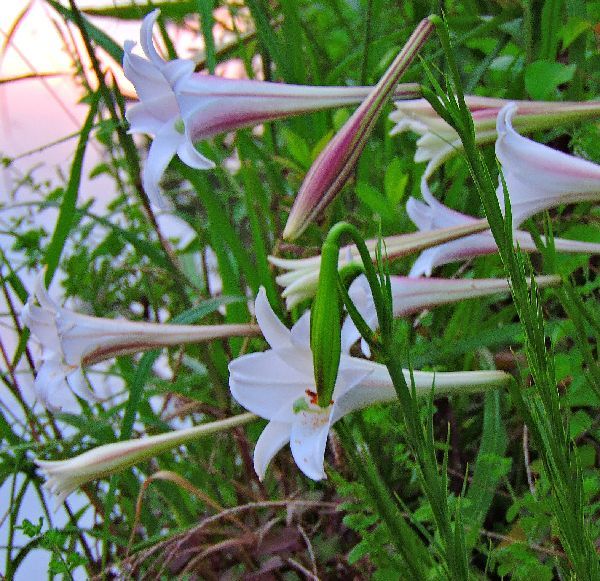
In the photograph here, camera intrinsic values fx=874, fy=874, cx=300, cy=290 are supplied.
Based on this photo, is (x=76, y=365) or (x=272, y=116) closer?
(x=272, y=116)

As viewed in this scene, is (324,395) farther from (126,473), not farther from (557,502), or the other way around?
(126,473)

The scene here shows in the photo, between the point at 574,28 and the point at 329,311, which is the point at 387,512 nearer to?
the point at 329,311

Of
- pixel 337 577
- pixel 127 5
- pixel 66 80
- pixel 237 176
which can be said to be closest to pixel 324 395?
pixel 337 577

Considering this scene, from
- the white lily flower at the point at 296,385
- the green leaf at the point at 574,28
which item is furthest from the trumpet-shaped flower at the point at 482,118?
the green leaf at the point at 574,28

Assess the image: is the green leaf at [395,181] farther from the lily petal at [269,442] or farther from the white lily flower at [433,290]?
the lily petal at [269,442]

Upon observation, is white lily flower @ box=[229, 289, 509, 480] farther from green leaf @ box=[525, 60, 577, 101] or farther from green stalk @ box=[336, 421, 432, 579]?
green leaf @ box=[525, 60, 577, 101]

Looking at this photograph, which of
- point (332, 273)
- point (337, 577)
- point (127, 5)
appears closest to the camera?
point (332, 273)
